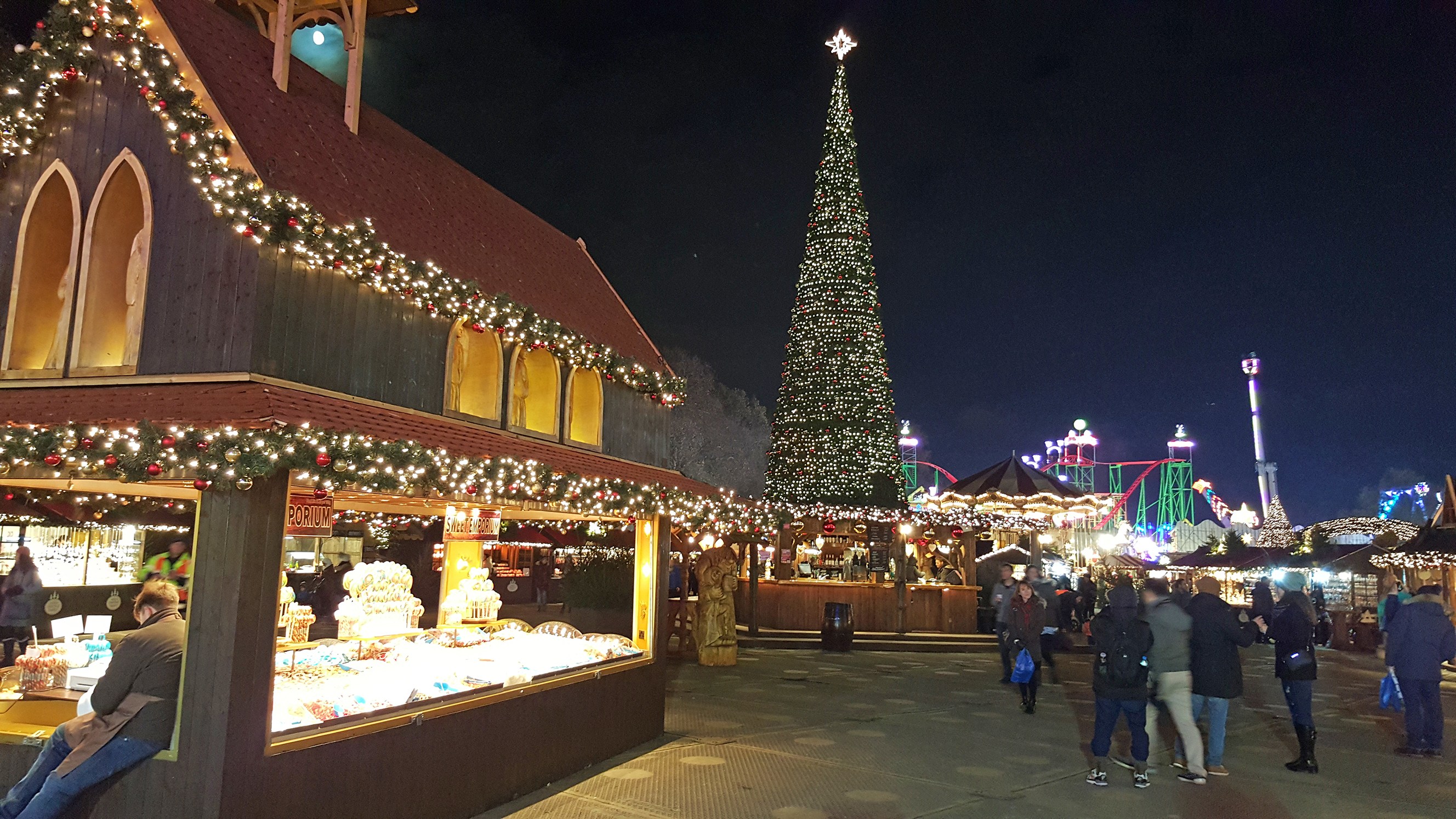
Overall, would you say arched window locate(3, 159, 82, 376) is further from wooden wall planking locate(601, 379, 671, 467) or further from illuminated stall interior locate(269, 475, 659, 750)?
wooden wall planking locate(601, 379, 671, 467)

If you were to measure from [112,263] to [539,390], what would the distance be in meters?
4.25

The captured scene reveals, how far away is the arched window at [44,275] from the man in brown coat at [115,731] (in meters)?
2.85

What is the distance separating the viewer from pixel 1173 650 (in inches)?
313

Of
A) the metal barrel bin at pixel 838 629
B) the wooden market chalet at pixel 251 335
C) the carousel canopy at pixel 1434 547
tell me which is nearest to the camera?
the wooden market chalet at pixel 251 335

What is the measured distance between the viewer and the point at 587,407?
10.9 metres

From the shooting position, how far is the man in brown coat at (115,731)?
4.88 meters

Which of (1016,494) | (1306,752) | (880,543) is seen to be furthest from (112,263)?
(1016,494)

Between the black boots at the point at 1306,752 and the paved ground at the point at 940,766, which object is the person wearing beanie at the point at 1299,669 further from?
the paved ground at the point at 940,766

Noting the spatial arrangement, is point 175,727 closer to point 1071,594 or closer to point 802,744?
point 802,744

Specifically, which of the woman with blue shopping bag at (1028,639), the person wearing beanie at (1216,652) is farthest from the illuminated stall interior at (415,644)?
the person wearing beanie at (1216,652)

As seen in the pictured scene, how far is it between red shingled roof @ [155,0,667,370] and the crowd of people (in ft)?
20.8

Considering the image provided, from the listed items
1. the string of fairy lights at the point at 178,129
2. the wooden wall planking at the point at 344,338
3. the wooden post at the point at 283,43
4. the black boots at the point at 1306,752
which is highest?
the wooden post at the point at 283,43

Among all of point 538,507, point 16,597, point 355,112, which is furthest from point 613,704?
point 16,597

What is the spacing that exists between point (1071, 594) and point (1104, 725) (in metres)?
14.1
